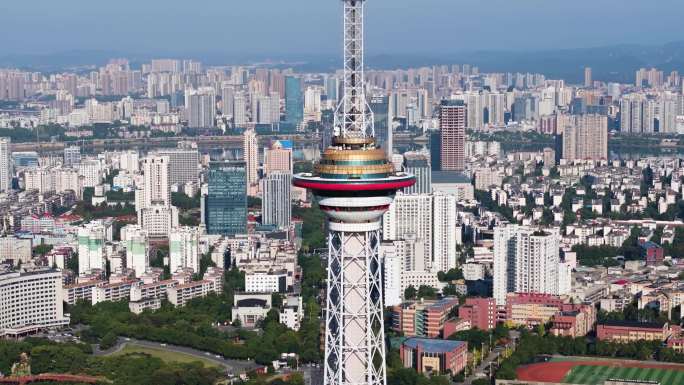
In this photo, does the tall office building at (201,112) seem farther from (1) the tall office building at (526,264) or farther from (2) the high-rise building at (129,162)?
(1) the tall office building at (526,264)

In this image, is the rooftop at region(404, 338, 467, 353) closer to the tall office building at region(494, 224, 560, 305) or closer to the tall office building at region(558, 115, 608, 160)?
the tall office building at region(494, 224, 560, 305)

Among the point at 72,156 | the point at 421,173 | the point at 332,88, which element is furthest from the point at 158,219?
the point at 332,88

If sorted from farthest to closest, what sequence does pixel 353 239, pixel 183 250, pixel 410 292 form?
pixel 183 250
pixel 410 292
pixel 353 239

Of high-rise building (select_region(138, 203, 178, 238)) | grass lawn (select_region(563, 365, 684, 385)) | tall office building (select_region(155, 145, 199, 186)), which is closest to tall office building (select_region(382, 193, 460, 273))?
high-rise building (select_region(138, 203, 178, 238))

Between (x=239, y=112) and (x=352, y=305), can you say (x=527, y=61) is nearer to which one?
(x=239, y=112)

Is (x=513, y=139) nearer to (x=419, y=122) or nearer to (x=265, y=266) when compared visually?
(x=419, y=122)

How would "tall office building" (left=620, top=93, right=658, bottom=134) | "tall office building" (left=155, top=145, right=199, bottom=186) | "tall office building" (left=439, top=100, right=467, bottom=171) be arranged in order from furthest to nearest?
"tall office building" (left=620, top=93, right=658, bottom=134) → "tall office building" (left=439, top=100, right=467, bottom=171) → "tall office building" (left=155, top=145, right=199, bottom=186)
